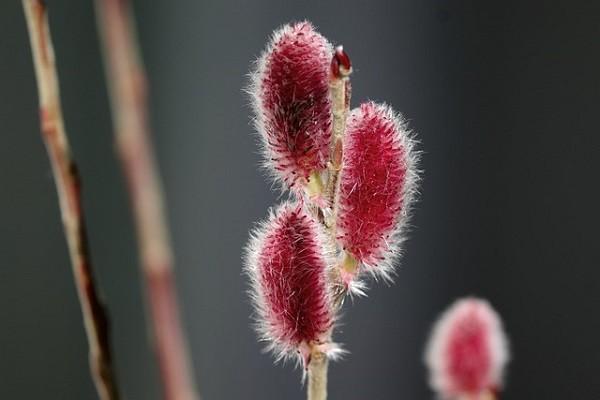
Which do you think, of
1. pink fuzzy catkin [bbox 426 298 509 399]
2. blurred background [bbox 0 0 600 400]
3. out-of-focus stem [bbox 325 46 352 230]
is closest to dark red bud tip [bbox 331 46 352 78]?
out-of-focus stem [bbox 325 46 352 230]

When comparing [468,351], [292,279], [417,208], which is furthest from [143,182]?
[417,208]

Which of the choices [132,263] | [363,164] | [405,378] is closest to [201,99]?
[132,263]

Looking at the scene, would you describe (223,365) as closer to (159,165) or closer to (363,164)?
(159,165)

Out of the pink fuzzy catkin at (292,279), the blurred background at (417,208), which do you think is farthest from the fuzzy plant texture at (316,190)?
the blurred background at (417,208)

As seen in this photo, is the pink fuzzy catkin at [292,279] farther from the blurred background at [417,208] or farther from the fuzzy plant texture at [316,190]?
the blurred background at [417,208]

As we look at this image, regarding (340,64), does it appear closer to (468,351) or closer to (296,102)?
(296,102)

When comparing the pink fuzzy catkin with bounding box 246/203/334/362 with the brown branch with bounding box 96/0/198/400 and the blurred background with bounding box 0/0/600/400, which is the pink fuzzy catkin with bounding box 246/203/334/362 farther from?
the blurred background with bounding box 0/0/600/400

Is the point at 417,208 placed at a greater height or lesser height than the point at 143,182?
greater
